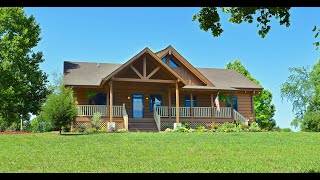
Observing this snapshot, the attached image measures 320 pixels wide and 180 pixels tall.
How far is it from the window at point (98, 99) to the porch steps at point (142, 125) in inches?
107

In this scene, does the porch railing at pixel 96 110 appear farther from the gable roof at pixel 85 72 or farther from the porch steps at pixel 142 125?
the gable roof at pixel 85 72

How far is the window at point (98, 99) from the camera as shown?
92.8 feet

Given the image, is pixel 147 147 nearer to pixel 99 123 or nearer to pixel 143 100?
pixel 99 123

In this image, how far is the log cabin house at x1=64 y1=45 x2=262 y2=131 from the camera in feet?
86.7

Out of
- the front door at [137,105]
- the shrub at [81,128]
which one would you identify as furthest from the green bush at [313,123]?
the shrub at [81,128]

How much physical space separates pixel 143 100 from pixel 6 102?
10137 millimetres

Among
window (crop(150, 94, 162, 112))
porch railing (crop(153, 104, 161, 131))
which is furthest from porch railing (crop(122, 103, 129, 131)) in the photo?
window (crop(150, 94, 162, 112))

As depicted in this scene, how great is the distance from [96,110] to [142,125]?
127 inches

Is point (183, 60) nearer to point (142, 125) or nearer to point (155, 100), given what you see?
point (155, 100)

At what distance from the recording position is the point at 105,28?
1603cm

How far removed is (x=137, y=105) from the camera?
28.9 metres

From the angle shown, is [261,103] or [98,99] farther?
[261,103]

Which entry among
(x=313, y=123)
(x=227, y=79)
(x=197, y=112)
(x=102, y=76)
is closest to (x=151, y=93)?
(x=197, y=112)

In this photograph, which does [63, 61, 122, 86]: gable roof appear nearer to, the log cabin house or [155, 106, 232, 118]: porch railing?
the log cabin house
